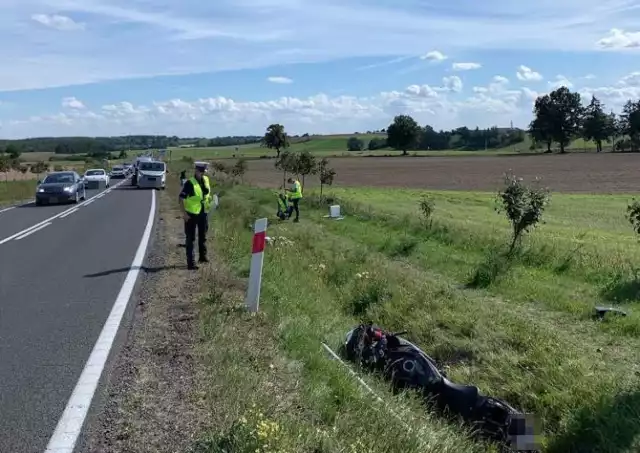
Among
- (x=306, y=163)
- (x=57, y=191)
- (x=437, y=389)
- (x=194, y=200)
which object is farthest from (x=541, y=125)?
(x=437, y=389)

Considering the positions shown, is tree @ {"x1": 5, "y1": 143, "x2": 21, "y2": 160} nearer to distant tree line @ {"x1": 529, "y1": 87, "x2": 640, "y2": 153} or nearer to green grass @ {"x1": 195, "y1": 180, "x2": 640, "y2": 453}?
green grass @ {"x1": 195, "y1": 180, "x2": 640, "y2": 453}

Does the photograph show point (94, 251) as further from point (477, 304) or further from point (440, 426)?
point (440, 426)

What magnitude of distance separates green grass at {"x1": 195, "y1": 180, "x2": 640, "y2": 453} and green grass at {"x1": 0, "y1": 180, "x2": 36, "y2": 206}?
1760 cm

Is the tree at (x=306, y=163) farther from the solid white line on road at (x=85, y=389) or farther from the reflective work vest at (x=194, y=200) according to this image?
the solid white line on road at (x=85, y=389)

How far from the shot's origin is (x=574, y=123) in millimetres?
129750

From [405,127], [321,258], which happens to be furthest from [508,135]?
[321,258]

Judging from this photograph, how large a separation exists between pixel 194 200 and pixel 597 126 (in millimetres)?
131274

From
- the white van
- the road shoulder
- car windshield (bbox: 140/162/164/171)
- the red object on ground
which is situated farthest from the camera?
car windshield (bbox: 140/162/164/171)

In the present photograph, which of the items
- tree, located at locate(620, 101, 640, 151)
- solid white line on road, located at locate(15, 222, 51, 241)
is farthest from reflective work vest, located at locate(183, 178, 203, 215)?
tree, located at locate(620, 101, 640, 151)

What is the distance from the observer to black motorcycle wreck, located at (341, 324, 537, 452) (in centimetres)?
590

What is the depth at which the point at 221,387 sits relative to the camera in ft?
15.5

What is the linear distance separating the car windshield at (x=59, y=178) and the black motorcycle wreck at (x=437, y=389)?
25.0m

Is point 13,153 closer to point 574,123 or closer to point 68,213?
point 68,213

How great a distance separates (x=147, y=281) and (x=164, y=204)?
18.2 meters
